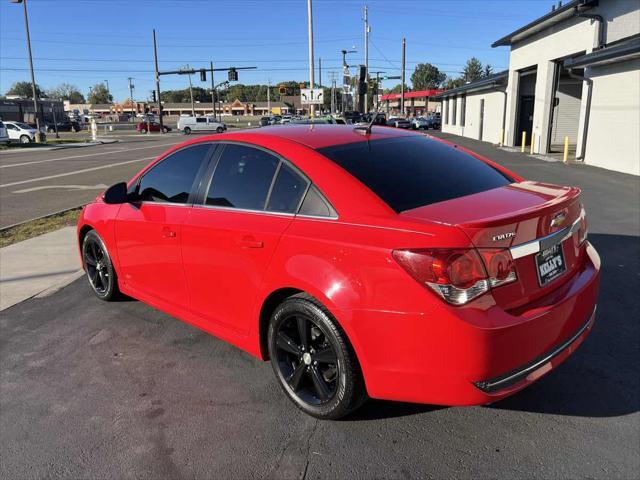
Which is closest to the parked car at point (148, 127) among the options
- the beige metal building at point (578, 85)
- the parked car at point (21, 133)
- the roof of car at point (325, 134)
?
the parked car at point (21, 133)

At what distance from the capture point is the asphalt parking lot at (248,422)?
260 cm

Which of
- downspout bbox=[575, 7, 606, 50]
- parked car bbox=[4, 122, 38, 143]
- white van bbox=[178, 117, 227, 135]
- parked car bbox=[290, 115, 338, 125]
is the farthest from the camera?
white van bbox=[178, 117, 227, 135]

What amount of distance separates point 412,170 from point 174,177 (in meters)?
1.84

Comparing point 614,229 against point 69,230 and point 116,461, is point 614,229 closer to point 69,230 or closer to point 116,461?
point 116,461

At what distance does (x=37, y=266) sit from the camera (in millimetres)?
6168

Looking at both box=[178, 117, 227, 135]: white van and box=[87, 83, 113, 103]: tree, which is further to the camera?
box=[87, 83, 113, 103]: tree

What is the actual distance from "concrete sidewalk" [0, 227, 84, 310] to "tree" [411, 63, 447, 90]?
145 meters

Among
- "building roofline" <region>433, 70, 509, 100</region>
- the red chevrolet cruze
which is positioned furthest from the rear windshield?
"building roofline" <region>433, 70, 509, 100</region>

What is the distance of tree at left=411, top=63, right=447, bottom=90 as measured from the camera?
145 meters

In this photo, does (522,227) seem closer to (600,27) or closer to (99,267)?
(99,267)

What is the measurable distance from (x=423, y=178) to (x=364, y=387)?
49.7 inches

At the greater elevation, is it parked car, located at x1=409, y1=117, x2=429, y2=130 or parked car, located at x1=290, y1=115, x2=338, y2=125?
parked car, located at x1=290, y1=115, x2=338, y2=125

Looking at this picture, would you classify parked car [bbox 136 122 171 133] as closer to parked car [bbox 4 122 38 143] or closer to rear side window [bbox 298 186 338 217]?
parked car [bbox 4 122 38 143]

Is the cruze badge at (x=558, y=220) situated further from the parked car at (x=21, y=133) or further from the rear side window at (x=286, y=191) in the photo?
the parked car at (x=21, y=133)
